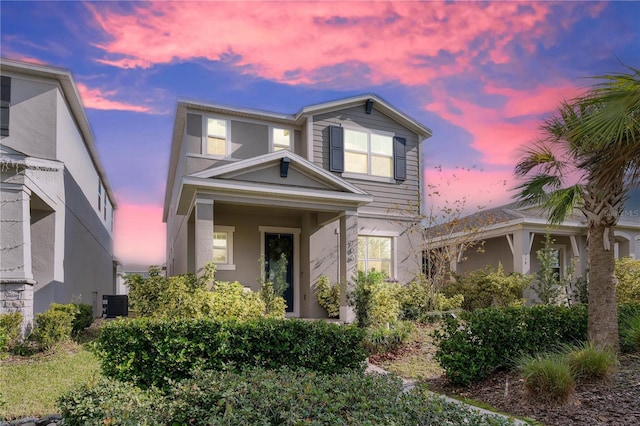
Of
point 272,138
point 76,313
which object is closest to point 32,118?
point 76,313

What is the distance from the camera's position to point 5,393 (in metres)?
6.23

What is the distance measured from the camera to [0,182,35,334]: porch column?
362 inches

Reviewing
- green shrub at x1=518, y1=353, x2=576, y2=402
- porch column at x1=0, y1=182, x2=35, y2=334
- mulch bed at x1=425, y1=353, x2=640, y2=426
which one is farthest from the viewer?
porch column at x1=0, y1=182, x2=35, y2=334

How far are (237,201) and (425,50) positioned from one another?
5.15 metres

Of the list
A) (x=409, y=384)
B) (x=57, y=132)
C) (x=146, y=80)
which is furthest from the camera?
(x=57, y=132)

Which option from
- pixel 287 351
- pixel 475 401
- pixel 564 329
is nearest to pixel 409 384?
pixel 475 401

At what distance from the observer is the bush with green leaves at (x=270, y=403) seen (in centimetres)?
364

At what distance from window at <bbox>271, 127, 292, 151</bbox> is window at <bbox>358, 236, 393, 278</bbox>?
356 cm

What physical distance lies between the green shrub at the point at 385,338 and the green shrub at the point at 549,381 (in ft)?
11.7

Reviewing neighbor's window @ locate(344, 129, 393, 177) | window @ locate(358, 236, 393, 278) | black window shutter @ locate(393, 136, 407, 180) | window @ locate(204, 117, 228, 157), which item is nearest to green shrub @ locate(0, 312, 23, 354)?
window @ locate(204, 117, 228, 157)

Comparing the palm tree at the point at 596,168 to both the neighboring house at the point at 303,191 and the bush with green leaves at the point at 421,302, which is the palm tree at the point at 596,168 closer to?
the neighboring house at the point at 303,191

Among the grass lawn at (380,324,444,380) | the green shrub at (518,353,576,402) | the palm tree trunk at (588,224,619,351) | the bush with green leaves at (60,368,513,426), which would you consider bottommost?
the grass lawn at (380,324,444,380)

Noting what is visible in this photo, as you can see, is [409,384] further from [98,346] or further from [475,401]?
[98,346]

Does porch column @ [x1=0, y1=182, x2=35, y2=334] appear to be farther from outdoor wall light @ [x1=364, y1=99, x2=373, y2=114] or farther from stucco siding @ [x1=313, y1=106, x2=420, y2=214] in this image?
outdoor wall light @ [x1=364, y1=99, x2=373, y2=114]
